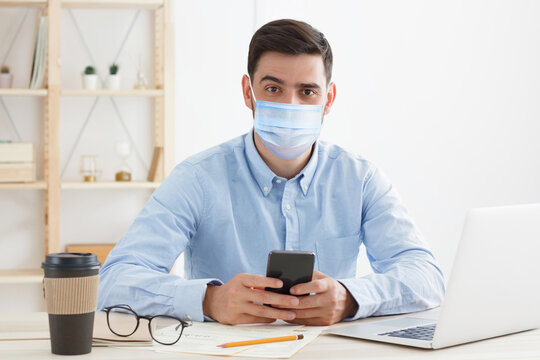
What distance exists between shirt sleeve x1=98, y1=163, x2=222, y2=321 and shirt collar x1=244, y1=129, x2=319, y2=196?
0.16m

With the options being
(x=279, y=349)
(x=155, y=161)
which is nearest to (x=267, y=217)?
(x=279, y=349)

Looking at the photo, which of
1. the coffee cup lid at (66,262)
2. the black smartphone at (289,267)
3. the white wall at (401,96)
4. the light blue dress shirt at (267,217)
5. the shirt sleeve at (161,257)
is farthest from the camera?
the white wall at (401,96)

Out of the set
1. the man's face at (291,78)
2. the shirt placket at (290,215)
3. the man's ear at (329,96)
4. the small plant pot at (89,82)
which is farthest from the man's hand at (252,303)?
the small plant pot at (89,82)

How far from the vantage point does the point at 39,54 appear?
3188 mm

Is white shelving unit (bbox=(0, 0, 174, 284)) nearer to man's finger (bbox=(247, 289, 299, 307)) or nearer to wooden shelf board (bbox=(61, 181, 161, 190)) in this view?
wooden shelf board (bbox=(61, 181, 161, 190))

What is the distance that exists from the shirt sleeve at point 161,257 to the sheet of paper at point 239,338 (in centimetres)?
9

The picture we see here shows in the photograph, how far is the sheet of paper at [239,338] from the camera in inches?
43.4

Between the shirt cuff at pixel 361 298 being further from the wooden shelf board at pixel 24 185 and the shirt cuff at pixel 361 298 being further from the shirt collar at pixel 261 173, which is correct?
the wooden shelf board at pixel 24 185

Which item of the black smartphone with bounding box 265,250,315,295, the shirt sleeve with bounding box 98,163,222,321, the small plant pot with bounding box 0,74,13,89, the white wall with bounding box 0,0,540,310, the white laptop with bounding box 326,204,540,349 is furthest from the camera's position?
the white wall with bounding box 0,0,540,310

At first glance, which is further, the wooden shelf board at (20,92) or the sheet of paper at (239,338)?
the wooden shelf board at (20,92)

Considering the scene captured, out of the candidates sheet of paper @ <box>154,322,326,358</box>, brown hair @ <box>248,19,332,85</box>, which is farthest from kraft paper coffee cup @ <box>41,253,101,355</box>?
brown hair @ <box>248,19,332,85</box>

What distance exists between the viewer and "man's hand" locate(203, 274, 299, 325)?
1.34m

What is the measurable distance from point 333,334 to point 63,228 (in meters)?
2.38

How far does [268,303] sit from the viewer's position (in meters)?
1.35
